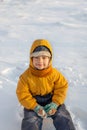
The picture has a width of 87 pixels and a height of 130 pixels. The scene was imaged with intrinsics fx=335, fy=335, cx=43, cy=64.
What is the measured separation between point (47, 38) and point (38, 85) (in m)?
2.94

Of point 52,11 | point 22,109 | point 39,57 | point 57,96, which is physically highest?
point 52,11

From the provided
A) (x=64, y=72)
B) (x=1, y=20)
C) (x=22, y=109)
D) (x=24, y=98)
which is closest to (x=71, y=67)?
(x=64, y=72)

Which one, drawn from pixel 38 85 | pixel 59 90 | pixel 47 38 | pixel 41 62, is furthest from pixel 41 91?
pixel 47 38

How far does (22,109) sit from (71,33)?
3.10 metres

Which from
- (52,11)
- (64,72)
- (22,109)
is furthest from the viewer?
(52,11)

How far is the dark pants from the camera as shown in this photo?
3156 mm

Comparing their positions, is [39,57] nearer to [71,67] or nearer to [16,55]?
[71,67]

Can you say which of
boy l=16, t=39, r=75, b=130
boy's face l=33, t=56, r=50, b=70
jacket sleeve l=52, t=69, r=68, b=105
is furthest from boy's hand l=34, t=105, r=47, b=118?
boy's face l=33, t=56, r=50, b=70

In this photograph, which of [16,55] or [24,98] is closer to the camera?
[24,98]

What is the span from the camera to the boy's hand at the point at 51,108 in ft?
10.6

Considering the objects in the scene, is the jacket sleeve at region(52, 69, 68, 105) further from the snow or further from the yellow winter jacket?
the snow

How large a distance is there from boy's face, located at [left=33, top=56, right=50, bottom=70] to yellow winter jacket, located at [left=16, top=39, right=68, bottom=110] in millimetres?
37

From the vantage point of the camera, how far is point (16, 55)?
211 inches

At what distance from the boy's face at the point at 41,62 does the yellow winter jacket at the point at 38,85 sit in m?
0.04
